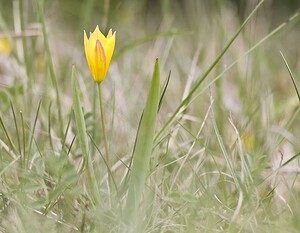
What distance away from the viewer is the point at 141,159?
3.81 ft

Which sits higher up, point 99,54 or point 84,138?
point 99,54

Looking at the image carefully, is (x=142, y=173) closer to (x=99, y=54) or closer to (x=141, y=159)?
(x=141, y=159)

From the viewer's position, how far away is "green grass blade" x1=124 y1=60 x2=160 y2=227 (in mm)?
1148

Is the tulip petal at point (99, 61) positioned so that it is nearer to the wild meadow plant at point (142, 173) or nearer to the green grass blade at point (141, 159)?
the wild meadow plant at point (142, 173)

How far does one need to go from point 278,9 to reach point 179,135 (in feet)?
7.23

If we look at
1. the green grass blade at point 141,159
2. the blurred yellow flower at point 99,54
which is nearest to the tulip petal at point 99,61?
the blurred yellow flower at point 99,54

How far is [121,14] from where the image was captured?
11.4ft

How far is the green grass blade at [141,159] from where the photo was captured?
3.77 feet

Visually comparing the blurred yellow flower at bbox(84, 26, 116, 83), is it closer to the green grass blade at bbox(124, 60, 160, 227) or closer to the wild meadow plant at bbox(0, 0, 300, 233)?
the wild meadow plant at bbox(0, 0, 300, 233)

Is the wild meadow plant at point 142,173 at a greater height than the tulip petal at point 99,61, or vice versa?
the tulip petal at point 99,61

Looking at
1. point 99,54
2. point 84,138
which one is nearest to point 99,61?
point 99,54

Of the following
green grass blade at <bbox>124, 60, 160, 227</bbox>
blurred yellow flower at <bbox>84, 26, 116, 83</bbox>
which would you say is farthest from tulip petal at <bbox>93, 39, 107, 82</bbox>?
green grass blade at <bbox>124, 60, 160, 227</bbox>

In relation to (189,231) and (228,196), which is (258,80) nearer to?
(228,196)

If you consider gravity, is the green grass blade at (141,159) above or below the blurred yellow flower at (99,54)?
below
